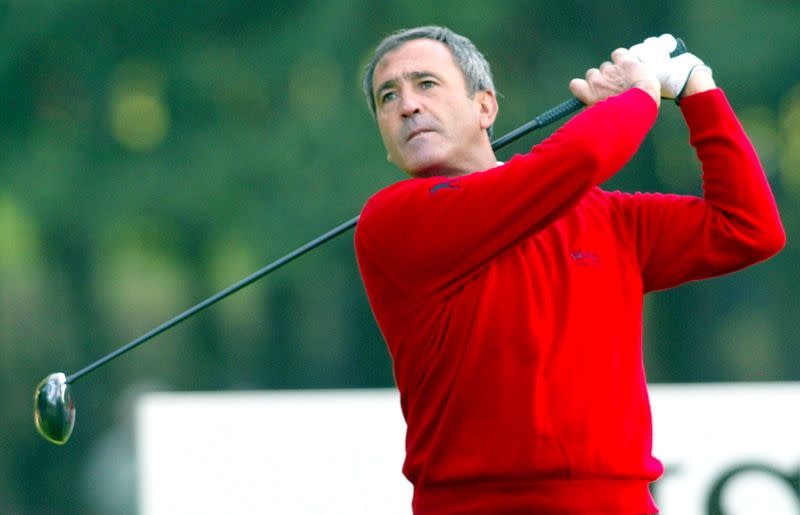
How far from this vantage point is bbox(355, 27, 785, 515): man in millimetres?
2295

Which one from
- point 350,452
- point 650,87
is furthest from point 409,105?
point 350,452

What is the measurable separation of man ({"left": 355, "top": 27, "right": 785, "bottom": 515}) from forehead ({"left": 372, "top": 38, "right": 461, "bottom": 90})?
80mm

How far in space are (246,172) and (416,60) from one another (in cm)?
801

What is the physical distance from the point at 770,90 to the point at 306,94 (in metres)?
3.26

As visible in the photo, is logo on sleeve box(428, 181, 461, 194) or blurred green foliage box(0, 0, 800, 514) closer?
logo on sleeve box(428, 181, 461, 194)

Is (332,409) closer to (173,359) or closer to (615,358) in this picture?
(615,358)

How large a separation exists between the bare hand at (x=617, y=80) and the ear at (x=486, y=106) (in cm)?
18

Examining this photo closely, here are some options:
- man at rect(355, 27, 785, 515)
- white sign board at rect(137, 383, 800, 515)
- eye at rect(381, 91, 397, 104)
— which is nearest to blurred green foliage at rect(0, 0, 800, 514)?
white sign board at rect(137, 383, 800, 515)

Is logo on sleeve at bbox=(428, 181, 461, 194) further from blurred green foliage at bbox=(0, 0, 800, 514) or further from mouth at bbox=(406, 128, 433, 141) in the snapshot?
blurred green foliage at bbox=(0, 0, 800, 514)

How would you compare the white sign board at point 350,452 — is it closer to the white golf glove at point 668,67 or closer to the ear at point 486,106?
the ear at point 486,106

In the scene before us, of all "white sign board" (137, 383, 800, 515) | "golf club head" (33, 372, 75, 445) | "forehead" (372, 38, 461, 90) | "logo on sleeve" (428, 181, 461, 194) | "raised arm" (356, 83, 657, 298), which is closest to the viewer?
"raised arm" (356, 83, 657, 298)

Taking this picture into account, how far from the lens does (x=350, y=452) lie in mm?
5133

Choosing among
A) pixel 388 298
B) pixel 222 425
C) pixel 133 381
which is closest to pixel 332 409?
pixel 222 425

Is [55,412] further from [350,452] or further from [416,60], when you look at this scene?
[350,452]
